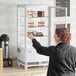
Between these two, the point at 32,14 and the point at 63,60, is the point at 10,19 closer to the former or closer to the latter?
the point at 32,14

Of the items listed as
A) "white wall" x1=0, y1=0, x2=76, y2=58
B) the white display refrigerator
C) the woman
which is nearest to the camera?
the woman

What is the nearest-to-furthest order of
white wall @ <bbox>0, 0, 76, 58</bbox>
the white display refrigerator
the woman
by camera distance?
the woman
the white display refrigerator
white wall @ <bbox>0, 0, 76, 58</bbox>

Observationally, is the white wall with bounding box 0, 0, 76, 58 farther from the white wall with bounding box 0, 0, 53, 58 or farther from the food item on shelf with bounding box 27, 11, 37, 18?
the food item on shelf with bounding box 27, 11, 37, 18

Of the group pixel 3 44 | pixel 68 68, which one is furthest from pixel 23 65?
pixel 68 68

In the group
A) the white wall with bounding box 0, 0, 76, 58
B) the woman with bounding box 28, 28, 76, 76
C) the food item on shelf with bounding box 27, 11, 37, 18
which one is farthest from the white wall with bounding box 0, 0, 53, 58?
the woman with bounding box 28, 28, 76, 76

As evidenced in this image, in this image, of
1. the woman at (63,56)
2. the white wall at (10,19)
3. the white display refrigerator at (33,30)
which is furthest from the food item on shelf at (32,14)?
the woman at (63,56)

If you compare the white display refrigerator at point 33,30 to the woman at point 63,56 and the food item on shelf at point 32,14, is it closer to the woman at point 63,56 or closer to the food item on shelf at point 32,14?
the food item on shelf at point 32,14

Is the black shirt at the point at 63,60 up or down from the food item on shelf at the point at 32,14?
down

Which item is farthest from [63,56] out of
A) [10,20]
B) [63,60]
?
[10,20]

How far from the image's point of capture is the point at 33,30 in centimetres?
377

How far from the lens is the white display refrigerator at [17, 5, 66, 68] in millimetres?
3672

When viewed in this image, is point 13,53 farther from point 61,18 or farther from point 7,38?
point 61,18

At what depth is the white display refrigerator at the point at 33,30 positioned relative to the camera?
12.0ft

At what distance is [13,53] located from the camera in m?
3.96
